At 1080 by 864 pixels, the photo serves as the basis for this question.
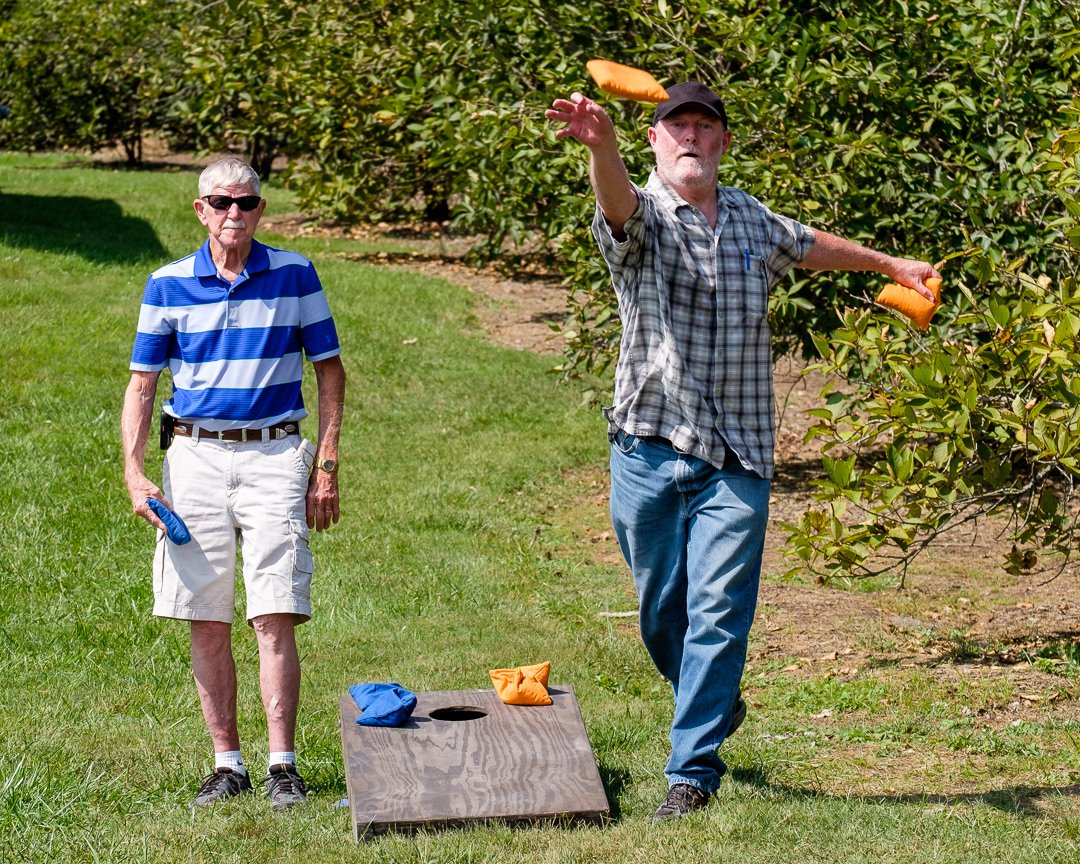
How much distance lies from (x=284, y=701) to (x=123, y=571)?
9.55 ft

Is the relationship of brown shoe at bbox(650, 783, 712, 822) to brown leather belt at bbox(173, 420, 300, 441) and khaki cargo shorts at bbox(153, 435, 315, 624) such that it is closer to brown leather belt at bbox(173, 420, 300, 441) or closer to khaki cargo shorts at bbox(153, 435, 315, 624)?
khaki cargo shorts at bbox(153, 435, 315, 624)

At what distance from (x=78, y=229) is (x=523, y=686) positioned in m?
13.5

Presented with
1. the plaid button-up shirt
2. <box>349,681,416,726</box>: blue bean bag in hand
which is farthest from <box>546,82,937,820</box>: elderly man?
<box>349,681,416,726</box>: blue bean bag in hand

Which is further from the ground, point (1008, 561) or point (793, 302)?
point (793, 302)

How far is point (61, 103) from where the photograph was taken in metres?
27.0

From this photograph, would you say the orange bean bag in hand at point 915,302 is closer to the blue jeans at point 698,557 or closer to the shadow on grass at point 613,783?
the blue jeans at point 698,557

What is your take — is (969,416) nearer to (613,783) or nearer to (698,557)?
(698,557)

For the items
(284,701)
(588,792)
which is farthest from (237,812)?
(588,792)

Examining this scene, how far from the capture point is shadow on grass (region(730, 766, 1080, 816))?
14.9ft

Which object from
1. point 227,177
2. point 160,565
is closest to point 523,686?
point 160,565

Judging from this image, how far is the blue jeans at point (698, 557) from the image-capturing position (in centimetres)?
418

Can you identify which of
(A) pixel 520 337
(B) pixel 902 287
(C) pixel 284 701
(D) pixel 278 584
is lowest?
(A) pixel 520 337

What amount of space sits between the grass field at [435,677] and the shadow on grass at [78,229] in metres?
3.74

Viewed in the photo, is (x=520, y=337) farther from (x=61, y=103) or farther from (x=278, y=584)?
Result: (x=61, y=103)
